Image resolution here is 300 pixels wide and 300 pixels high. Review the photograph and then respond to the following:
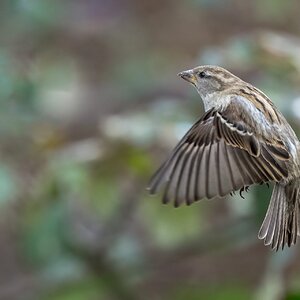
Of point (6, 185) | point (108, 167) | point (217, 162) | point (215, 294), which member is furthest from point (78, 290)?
point (217, 162)

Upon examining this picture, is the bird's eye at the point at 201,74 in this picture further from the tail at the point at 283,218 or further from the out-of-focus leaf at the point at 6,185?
the out-of-focus leaf at the point at 6,185

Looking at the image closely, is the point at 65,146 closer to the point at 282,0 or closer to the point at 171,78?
the point at 282,0

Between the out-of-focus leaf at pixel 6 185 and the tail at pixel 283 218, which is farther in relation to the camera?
the out-of-focus leaf at pixel 6 185

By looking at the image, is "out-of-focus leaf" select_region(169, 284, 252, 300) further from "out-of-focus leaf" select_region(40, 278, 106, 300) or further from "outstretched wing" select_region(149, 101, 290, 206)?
"outstretched wing" select_region(149, 101, 290, 206)

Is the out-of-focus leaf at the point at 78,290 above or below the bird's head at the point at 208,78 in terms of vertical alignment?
above

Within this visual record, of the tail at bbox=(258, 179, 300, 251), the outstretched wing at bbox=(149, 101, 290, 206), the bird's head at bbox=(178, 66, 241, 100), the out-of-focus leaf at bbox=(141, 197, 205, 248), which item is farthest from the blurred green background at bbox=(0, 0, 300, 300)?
the bird's head at bbox=(178, 66, 241, 100)

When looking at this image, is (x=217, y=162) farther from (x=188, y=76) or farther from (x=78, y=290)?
(x=78, y=290)

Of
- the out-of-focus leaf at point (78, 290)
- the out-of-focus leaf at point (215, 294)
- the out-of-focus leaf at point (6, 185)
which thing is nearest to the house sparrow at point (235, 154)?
the out-of-focus leaf at point (6, 185)
